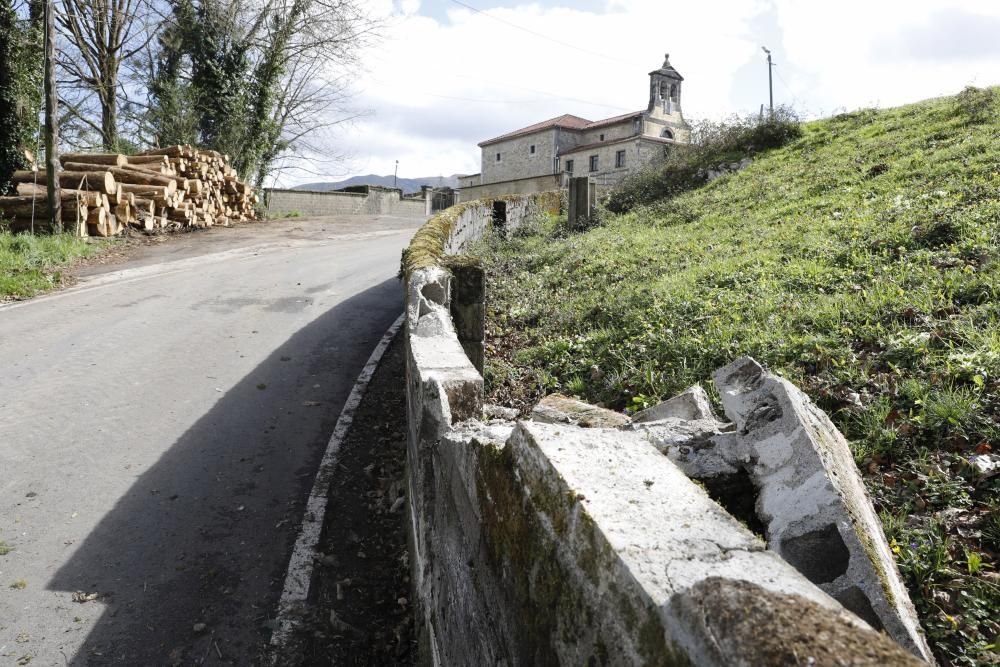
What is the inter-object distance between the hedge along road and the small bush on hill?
8844 mm

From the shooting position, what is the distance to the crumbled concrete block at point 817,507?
96.0 inches

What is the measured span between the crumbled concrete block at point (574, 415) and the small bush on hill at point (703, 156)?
13291 mm

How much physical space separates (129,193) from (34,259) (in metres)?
5.21

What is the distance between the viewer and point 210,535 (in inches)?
182

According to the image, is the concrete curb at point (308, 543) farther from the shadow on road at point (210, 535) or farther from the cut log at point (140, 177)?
the cut log at point (140, 177)

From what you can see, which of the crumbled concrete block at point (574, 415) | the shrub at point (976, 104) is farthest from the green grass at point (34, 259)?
the shrub at point (976, 104)

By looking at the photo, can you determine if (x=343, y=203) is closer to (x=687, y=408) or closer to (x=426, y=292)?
(x=426, y=292)

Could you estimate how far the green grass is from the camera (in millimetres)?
10781

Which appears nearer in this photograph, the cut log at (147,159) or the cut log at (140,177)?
the cut log at (140,177)

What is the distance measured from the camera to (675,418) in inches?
141

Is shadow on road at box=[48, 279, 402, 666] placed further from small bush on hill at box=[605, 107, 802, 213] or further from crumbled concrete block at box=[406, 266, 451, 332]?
small bush on hill at box=[605, 107, 802, 213]

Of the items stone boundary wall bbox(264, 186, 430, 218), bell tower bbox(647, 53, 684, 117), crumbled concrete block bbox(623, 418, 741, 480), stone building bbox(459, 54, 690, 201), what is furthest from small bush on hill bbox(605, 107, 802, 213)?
bell tower bbox(647, 53, 684, 117)

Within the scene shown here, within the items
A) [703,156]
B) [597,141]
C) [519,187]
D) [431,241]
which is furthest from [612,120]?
[431,241]

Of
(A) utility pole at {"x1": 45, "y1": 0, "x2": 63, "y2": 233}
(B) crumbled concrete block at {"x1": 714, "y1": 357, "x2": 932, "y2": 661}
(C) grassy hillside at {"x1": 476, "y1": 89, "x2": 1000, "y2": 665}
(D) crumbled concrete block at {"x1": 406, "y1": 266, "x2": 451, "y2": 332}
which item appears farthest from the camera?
(A) utility pole at {"x1": 45, "y1": 0, "x2": 63, "y2": 233}
